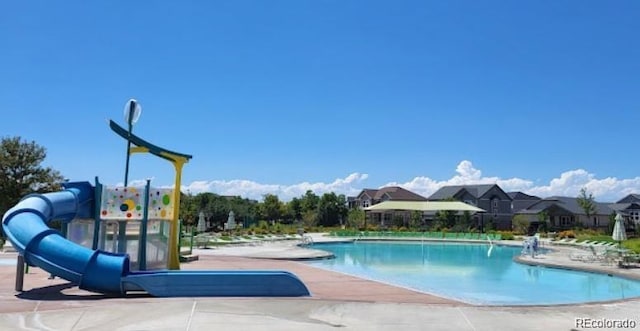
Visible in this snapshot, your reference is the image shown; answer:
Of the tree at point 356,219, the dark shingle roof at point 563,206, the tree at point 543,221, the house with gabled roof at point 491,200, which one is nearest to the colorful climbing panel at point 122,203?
the tree at point 356,219

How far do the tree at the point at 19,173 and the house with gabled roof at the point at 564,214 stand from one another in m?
55.1

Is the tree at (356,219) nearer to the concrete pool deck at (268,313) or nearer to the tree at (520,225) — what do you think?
the tree at (520,225)

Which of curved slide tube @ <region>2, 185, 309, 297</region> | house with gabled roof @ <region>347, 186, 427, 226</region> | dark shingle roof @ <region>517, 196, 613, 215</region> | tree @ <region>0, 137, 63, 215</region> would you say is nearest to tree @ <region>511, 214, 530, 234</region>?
dark shingle roof @ <region>517, 196, 613, 215</region>

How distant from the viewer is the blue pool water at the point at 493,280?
48.4ft

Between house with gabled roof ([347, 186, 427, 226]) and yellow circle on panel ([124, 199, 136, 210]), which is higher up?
house with gabled roof ([347, 186, 427, 226])

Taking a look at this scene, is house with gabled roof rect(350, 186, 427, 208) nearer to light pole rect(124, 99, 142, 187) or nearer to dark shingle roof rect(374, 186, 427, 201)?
dark shingle roof rect(374, 186, 427, 201)

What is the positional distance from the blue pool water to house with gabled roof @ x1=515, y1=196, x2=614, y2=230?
152 ft

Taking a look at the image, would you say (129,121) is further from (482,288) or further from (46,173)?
(46,173)

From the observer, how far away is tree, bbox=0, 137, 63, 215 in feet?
120

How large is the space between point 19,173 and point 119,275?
3112 cm

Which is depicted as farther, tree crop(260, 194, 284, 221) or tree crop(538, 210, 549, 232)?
tree crop(260, 194, 284, 221)

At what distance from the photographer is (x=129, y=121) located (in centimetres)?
1600

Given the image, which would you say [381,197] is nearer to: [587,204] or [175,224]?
[587,204]

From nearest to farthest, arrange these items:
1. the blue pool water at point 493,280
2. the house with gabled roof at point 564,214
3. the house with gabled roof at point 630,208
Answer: the blue pool water at point 493,280
the house with gabled roof at point 564,214
the house with gabled roof at point 630,208
